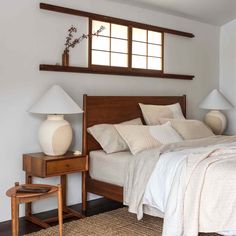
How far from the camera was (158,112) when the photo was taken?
14.8 ft

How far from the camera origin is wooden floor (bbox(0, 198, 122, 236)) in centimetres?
331

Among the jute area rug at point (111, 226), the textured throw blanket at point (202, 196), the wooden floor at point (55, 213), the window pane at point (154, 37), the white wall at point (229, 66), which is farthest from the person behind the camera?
the white wall at point (229, 66)

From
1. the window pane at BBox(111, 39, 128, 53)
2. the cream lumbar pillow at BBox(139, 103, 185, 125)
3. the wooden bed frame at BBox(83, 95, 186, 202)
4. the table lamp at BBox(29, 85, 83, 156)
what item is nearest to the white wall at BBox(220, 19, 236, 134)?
the cream lumbar pillow at BBox(139, 103, 185, 125)

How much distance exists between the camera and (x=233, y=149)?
3.21 metres

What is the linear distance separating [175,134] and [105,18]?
1471mm

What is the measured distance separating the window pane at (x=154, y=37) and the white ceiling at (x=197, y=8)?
29cm

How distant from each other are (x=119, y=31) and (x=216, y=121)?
1862 millimetres

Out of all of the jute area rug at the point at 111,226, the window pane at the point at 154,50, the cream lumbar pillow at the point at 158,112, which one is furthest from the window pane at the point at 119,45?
the jute area rug at the point at 111,226

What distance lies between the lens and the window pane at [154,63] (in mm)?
4898

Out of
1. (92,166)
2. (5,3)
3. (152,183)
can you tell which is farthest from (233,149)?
(5,3)

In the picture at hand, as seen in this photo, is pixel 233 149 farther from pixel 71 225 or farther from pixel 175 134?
pixel 71 225

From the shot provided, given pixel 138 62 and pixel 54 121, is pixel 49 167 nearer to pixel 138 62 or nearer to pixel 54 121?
pixel 54 121

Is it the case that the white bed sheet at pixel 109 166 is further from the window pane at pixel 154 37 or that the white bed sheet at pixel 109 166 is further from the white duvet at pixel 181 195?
the window pane at pixel 154 37

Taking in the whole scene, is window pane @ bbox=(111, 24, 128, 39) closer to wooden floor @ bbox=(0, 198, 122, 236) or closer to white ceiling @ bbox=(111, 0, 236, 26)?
white ceiling @ bbox=(111, 0, 236, 26)
